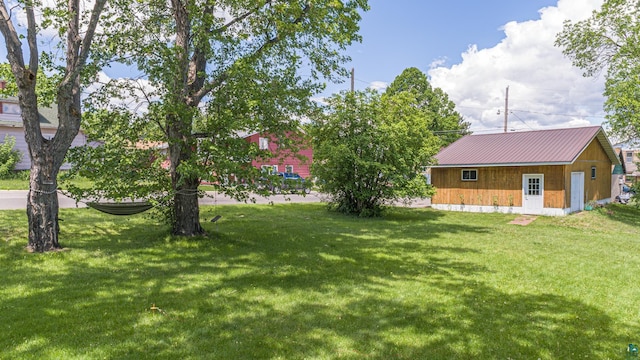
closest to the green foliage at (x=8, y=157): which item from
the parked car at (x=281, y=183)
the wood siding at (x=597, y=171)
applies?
the parked car at (x=281, y=183)

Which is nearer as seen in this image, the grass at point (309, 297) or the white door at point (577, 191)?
the grass at point (309, 297)

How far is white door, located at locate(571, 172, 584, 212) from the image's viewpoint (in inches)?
674

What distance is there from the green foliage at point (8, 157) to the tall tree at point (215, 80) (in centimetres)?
1920

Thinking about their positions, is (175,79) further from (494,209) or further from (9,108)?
(9,108)

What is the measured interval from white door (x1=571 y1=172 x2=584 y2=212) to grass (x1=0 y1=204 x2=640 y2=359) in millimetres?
7757

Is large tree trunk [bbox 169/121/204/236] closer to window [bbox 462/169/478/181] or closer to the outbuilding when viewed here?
the outbuilding

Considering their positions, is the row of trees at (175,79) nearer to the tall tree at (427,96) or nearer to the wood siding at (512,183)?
the wood siding at (512,183)

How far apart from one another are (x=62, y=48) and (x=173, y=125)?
296 centimetres

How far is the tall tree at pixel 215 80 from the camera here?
7641mm

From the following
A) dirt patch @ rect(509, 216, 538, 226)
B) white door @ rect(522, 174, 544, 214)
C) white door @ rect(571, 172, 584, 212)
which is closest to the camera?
dirt patch @ rect(509, 216, 538, 226)

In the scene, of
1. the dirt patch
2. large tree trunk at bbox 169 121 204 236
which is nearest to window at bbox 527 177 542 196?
the dirt patch

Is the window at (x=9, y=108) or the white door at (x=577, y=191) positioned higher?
the window at (x=9, y=108)

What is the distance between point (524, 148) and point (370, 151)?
26.9 ft

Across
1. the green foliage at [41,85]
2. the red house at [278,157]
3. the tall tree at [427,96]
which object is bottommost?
the red house at [278,157]
